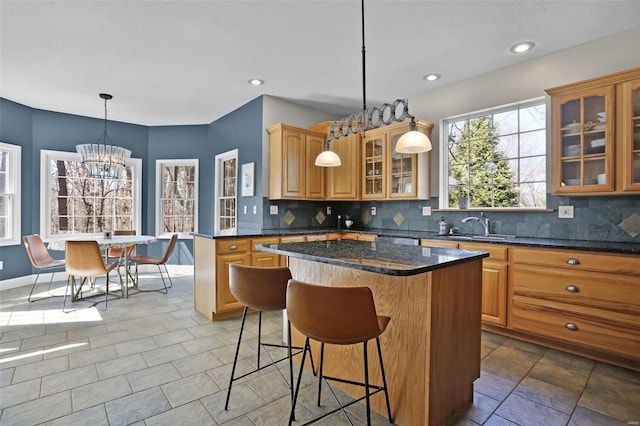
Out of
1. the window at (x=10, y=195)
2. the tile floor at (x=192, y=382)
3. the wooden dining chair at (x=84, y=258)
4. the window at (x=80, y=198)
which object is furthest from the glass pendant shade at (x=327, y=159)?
the window at (x=10, y=195)

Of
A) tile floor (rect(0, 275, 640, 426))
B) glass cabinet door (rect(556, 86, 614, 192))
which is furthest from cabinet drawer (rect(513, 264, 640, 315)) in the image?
glass cabinet door (rect(556, 86, 614, 192))

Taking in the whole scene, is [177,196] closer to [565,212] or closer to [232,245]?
[232,245]

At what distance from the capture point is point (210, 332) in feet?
10.3

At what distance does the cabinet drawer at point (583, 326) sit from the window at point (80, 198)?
6048mm

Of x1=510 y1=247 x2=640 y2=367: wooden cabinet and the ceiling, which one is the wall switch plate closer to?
x1=510 y1=247 x2=640 y2=367: wooden cabinet

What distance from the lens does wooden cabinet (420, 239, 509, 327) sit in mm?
3006

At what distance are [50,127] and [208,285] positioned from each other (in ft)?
13.4

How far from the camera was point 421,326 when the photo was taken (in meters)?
1.68

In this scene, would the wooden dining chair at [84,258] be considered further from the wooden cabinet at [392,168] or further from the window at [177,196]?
the wooden cabinet at [392,168]

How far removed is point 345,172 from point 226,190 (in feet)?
7.06

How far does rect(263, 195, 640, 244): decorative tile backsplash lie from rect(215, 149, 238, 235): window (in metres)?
1.09

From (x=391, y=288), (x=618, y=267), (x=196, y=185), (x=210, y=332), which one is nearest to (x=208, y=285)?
(x=210, y=332)

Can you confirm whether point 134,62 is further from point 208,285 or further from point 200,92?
point 208,285

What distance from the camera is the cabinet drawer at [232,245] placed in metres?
3.42
